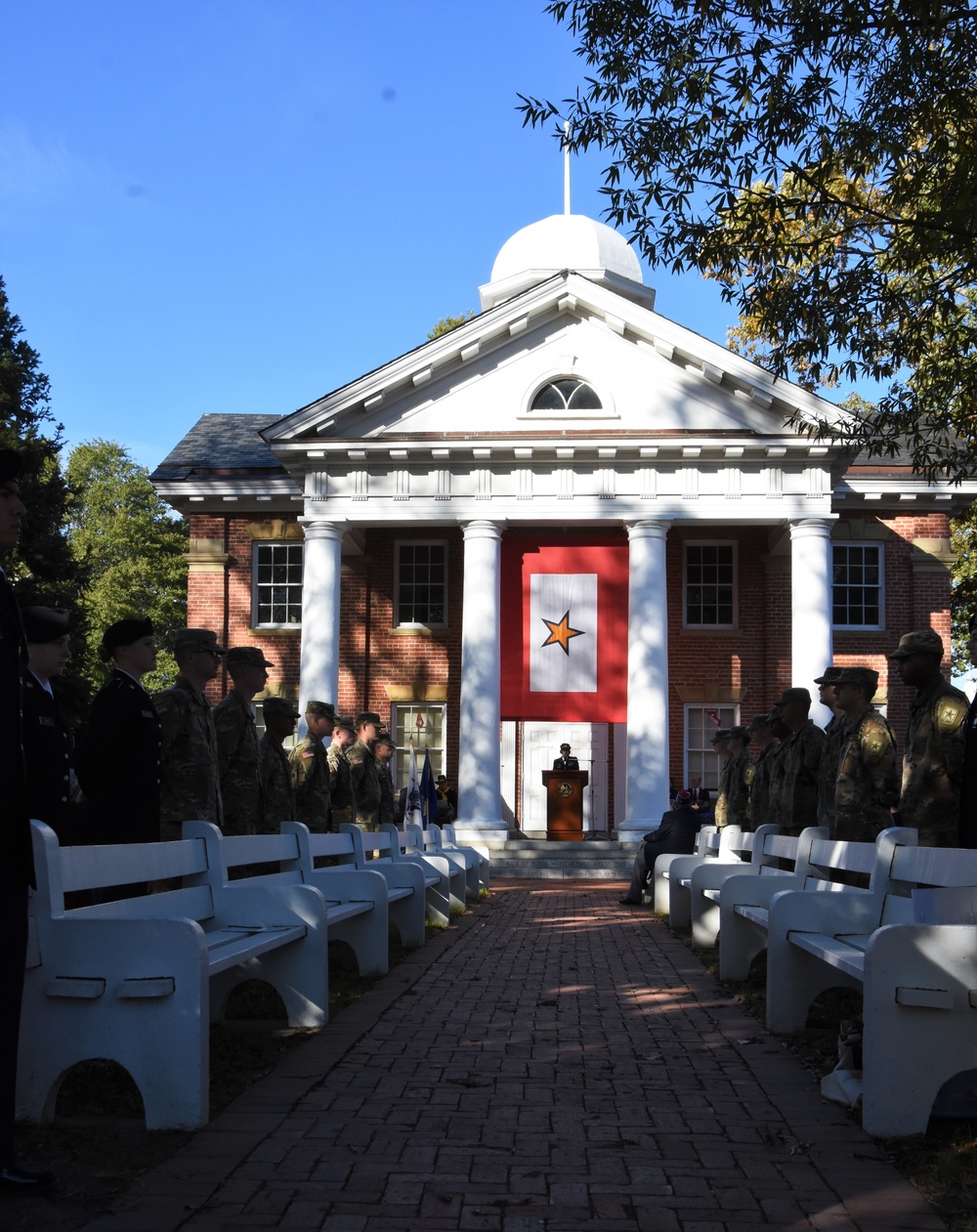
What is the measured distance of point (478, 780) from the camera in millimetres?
26000

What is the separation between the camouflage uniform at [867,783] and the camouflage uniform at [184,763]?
4032 mm

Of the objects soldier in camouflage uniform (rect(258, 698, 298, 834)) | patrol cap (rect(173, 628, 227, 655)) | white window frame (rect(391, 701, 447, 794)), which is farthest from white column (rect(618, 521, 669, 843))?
patrol cap (rect(173, 628, 227, 655))

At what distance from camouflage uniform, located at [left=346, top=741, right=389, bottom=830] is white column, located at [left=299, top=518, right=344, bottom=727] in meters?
11.4

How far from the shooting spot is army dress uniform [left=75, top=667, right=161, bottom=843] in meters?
6.80

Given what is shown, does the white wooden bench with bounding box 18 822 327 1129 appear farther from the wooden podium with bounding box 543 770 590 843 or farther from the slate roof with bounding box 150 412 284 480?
the slate roof with bounding box 150 412 284 480

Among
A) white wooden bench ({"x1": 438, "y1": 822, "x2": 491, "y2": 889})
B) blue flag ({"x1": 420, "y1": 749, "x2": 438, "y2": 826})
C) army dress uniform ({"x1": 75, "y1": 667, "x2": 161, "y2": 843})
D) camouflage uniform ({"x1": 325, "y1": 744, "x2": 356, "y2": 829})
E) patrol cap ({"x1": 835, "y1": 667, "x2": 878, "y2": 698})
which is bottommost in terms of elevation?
white wooden bench ({"x1": 438, "y1": 822, "x2": 491, "y2": 889})

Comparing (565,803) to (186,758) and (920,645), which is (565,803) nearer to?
(920,645)

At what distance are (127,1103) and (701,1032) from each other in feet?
10.3

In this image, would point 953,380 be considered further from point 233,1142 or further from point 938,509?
point 938,509

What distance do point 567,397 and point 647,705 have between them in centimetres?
639

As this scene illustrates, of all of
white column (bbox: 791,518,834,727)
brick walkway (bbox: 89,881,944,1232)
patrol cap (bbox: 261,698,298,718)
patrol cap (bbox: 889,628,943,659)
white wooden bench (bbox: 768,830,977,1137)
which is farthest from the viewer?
white column (bbox: 791,518,834,727)

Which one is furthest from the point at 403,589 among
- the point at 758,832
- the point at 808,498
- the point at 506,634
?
the point at 758,832

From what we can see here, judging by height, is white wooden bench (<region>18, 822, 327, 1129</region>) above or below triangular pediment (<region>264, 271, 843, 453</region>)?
below

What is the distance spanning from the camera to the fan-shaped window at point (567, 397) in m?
27.4
